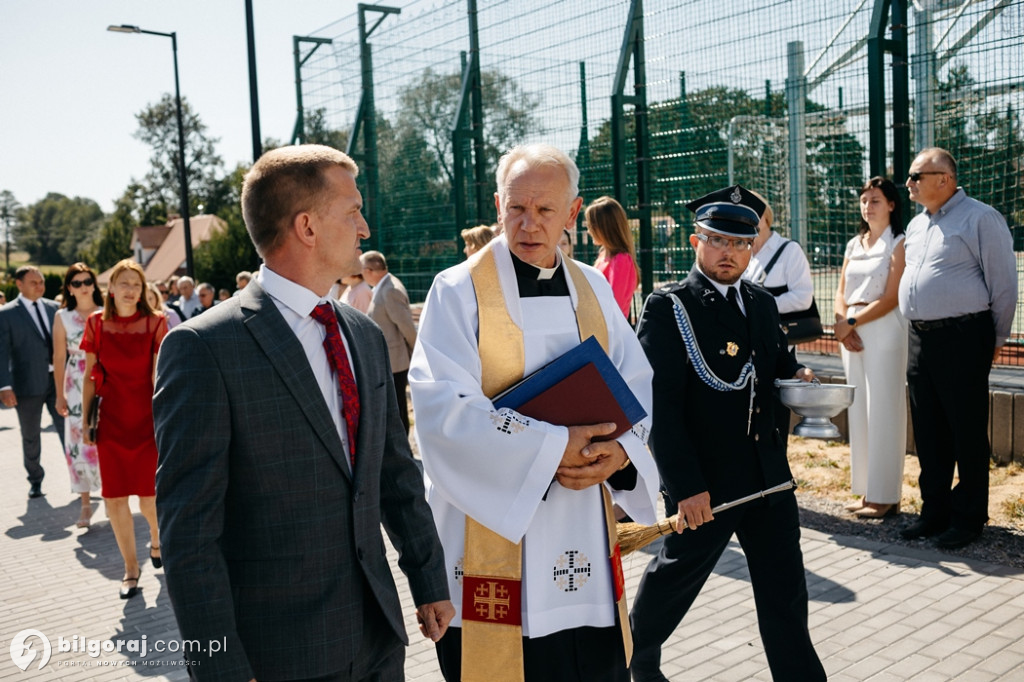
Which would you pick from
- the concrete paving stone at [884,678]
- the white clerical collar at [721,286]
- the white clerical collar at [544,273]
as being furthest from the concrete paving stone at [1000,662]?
the white clerical collar at [544,273]

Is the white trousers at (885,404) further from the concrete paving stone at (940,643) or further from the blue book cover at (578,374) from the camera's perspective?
the blue book cover at (578,374)

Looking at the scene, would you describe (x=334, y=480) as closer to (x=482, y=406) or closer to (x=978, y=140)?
(x=482, y=406)

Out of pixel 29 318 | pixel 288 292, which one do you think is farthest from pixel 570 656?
pixel 29 318

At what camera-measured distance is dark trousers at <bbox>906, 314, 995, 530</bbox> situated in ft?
19.5

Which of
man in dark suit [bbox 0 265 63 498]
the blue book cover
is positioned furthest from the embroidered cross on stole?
man in dark suit [bbox 0 265 63 498]

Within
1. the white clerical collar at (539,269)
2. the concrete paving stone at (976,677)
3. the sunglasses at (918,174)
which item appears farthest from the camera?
the sunglasses at (918,174)

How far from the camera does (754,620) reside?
5031 mm

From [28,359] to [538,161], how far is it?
7.94 meters

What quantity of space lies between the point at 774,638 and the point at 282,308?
7.73 ft

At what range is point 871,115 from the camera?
7328 millimetres

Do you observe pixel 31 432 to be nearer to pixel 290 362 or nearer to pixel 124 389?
pixel 124 389

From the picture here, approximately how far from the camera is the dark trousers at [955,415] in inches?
234

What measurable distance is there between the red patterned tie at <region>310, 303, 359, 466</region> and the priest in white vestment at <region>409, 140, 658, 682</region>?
0.49 meters

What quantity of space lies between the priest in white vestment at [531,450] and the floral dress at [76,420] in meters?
5.81
